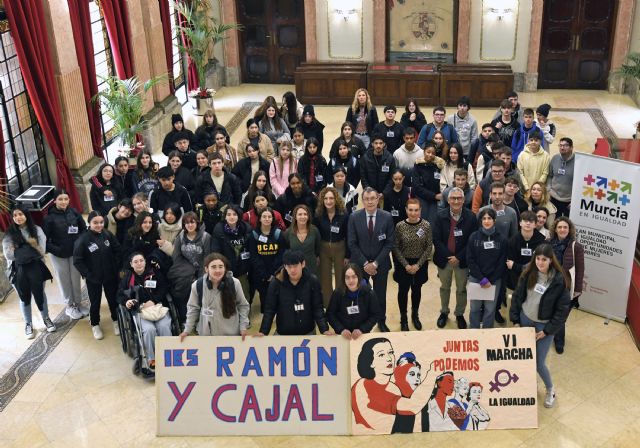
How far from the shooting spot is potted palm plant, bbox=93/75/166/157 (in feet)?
39.7

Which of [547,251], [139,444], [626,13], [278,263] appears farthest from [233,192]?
[626,13]

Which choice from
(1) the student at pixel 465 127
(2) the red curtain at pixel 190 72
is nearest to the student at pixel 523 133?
(1) the student at pixel 465 127

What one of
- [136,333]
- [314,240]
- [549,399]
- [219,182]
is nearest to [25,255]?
[136,333]

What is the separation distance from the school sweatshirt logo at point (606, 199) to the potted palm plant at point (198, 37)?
1013 centimetres

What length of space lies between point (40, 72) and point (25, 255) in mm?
3315

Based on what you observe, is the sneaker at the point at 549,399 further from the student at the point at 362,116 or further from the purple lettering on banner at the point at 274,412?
the student at the point at 362,116

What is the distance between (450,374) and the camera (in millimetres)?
6473

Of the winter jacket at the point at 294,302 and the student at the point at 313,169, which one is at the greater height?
the student at the point at 313,169

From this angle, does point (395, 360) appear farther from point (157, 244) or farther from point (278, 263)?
point (157, 244)

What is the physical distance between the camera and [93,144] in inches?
468

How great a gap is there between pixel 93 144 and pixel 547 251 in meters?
7.84

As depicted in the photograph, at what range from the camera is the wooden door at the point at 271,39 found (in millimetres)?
18250

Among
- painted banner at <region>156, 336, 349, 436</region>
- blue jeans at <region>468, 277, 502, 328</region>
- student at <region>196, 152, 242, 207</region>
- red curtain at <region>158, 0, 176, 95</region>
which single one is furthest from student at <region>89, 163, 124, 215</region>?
red curtain at <region>158, 0, 176, 95</region>

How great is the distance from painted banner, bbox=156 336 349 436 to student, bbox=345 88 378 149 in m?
5.26
